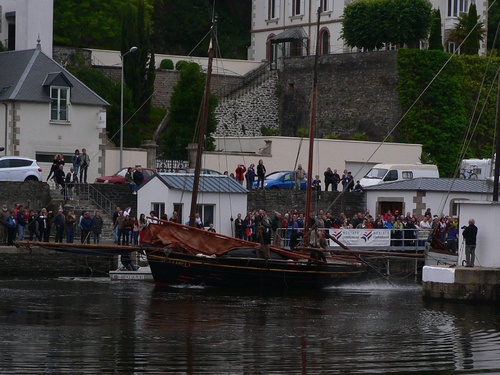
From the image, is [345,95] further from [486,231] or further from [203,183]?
[486,231]

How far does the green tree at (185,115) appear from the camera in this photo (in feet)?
209

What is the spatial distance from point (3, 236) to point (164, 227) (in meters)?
7.57

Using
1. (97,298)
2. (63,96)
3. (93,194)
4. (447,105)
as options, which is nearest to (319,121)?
(447,105)

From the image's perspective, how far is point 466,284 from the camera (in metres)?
35.5

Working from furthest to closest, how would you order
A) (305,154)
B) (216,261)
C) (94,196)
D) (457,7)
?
(457,7)
(305,154)
(94,196)
(216,261)

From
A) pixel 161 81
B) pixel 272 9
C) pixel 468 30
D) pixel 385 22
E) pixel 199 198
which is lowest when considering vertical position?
pixel 199 198

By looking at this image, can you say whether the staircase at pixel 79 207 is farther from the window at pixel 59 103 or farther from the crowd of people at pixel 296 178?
the window at pixel 59 103

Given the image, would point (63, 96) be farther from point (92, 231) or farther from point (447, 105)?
point (447, 105)

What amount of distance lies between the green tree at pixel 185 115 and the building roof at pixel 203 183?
12604 millimetres

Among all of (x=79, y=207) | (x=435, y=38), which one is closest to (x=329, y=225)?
(x=79, y=207)

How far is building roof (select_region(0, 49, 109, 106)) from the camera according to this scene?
192 ft

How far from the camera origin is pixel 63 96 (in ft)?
195

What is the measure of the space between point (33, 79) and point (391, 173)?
53.8 ft

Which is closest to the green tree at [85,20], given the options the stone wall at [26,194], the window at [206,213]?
the stone wall at [26,194]
